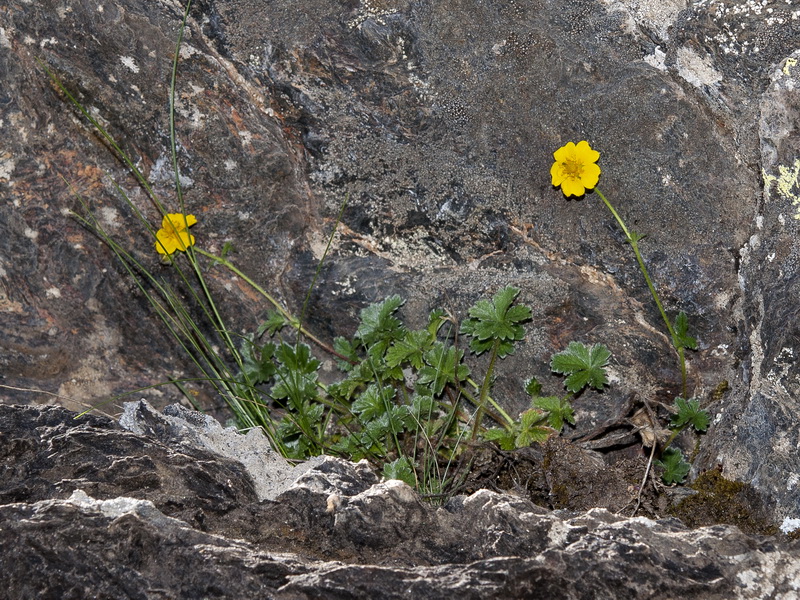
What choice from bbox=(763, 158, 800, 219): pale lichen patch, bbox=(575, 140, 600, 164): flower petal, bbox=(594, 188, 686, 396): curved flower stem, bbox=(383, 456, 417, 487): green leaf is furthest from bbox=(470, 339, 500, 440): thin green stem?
bbox=(763, 158, 800, 219): pale lichen patch

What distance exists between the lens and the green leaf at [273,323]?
11.3 ft

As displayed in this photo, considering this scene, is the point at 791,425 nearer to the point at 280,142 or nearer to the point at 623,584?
the point at 623,584

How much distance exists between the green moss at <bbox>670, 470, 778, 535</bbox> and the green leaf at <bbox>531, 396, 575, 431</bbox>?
0.51 m

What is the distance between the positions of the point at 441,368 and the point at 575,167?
960 millimetres

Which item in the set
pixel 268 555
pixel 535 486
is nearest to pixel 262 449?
pixel 268 555

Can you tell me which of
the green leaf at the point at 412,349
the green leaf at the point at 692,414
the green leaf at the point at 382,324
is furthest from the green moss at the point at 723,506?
the green leaf at the point at 382,324

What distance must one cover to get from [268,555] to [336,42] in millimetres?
2059

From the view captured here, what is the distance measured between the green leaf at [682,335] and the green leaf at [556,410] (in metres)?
0.49

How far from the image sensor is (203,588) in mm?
1782

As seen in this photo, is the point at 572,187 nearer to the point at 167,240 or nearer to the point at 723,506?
the point at 723,506

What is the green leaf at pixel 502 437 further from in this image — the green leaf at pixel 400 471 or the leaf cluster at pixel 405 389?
the green leaf at pixel 400 471

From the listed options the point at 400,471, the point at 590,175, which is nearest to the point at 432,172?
the point at 590,175

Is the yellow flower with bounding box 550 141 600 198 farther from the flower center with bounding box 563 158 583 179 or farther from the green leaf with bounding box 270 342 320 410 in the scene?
the green leaf with bounding box 270 342 320 410

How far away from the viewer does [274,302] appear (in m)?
3.41
